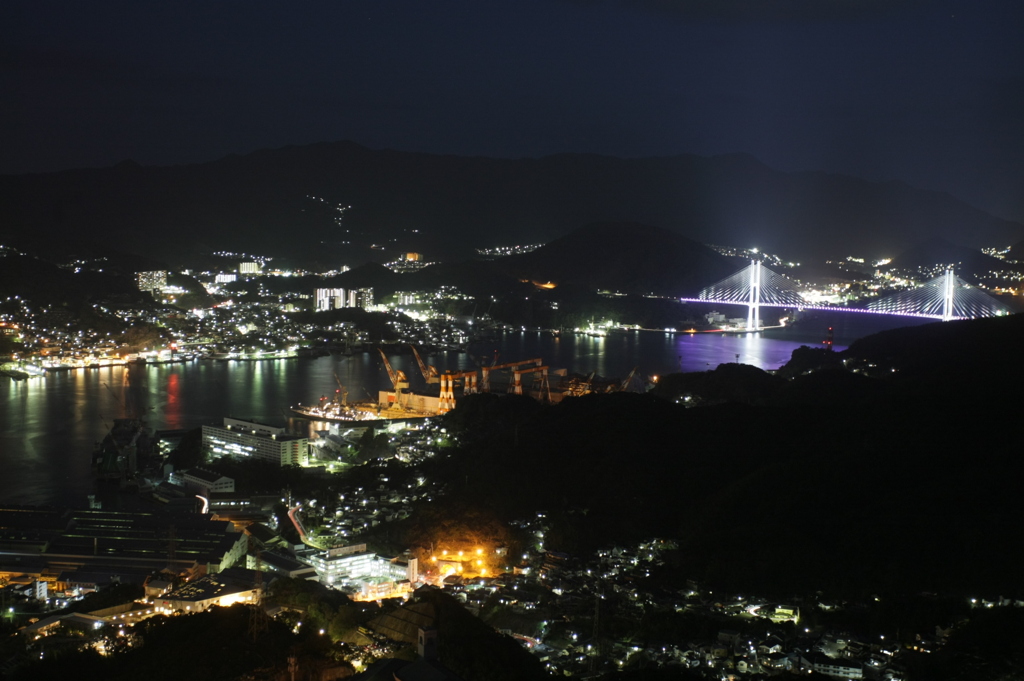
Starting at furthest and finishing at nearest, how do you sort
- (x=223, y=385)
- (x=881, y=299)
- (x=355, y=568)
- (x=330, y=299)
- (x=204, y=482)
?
(x=330, y=299) → (x=881, y=299) → (x=223, y=385) → (x=204, y=482) → (x=355, y=568)

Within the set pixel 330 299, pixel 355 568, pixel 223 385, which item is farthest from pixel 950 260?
pixel 355 568

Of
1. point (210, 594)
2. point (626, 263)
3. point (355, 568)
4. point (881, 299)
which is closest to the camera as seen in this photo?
point (210, 594)

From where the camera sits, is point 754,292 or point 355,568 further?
point 754,292

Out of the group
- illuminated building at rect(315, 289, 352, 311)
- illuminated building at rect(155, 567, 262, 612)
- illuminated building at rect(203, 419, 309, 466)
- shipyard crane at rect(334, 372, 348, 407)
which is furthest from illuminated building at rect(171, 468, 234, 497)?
illuminated building at rect(315, 289, 352, 311)

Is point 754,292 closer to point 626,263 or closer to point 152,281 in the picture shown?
point 626,263

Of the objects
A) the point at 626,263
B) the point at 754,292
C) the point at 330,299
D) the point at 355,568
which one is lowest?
the point at 355,568

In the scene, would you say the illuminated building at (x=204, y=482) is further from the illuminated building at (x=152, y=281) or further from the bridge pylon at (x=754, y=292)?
the bridge pylon at (x=754, y=292)

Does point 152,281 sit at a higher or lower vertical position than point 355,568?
higher

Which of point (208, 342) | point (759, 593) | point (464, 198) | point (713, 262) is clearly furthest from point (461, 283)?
point (759, 593)

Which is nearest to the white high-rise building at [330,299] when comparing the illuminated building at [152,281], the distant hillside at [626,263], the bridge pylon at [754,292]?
the illuminated building at [152,281]
